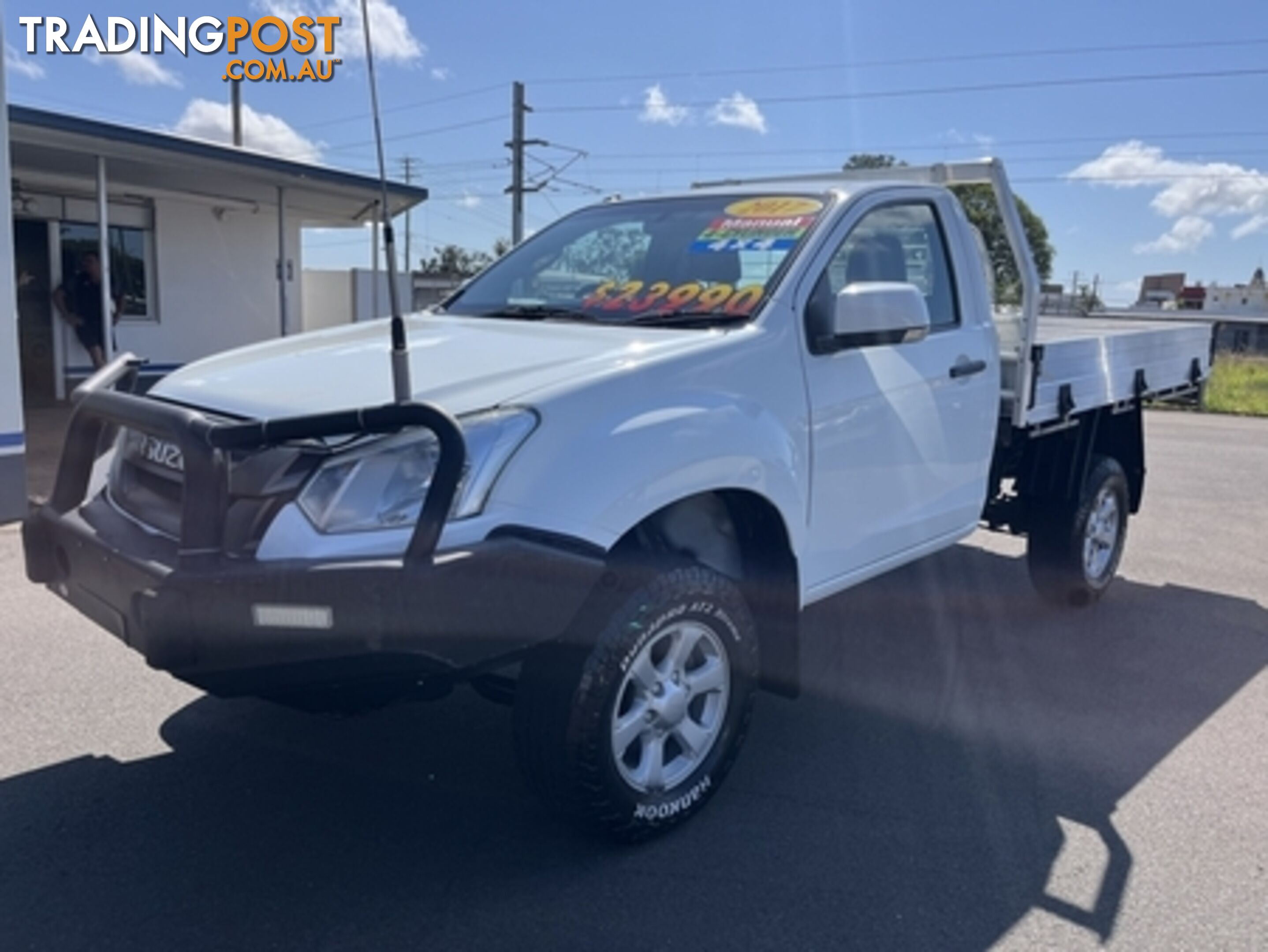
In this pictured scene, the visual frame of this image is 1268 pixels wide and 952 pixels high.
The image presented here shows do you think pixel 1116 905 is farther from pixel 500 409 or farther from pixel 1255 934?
pixel 500 409

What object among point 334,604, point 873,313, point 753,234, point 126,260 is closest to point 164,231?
point 126,260

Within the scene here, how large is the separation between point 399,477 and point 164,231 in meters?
13.0

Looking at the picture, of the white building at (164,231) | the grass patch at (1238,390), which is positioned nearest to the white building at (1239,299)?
the grass patch at (1238,390)

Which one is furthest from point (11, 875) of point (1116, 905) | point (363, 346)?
point (1116, 905)

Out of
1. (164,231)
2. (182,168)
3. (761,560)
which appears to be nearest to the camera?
(761,560)

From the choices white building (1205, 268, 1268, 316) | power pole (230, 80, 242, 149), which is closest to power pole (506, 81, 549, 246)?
power pole (230, 80, 242, 149)

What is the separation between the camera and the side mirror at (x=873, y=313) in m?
3.58

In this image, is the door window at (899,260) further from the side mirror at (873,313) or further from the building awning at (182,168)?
the building awning at (182,168)

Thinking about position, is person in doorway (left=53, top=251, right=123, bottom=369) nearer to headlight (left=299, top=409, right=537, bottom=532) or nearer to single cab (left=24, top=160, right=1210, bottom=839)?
single cab (left=24, top=160, right=1210, bottom=839)

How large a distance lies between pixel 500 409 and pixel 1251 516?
316 inches

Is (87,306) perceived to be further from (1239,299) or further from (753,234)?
(1239,299)

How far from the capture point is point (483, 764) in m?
3.75

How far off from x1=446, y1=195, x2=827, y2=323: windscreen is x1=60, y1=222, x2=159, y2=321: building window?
1053 centimetres

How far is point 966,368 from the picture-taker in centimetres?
443
